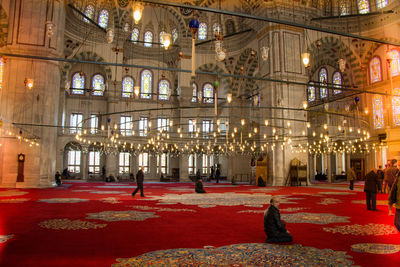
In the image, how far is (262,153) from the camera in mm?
18031

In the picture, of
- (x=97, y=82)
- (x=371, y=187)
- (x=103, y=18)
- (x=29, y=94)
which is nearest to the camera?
(x=371, y=187)

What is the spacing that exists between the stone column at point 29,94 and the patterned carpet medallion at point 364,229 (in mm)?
12988

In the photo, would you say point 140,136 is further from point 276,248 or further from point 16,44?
point 276,248

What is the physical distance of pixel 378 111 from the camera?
1998 cm

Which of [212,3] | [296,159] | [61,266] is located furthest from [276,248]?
[212,3]

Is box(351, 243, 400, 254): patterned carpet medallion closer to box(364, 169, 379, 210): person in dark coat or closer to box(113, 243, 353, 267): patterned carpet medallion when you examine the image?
box(113, 243, 353, 267): patterned carpet medallion

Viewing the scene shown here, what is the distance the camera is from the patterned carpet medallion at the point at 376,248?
3.61 m

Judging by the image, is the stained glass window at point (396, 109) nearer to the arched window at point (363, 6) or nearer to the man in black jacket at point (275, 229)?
the arched window at point (363, 6)

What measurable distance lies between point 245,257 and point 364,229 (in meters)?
2.63

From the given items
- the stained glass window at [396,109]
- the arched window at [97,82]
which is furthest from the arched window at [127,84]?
the stained glass window at [396,109]

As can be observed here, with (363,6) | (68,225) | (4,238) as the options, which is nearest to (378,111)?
(363,6)

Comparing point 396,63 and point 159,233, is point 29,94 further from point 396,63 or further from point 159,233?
point 396,63

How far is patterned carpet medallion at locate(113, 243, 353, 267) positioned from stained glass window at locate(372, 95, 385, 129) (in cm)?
1900

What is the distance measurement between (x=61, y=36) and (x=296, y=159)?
13762mm
